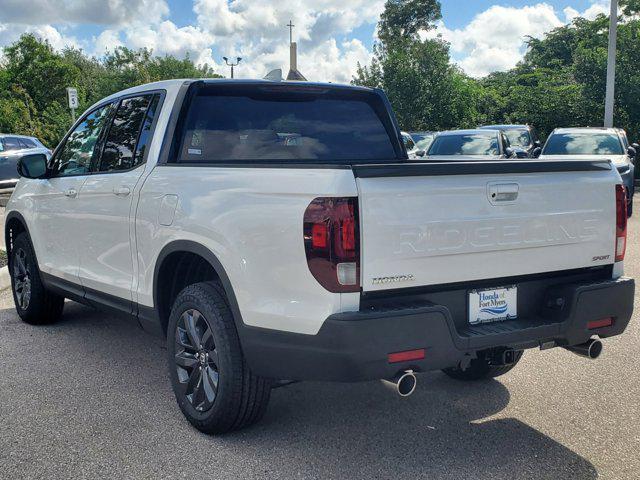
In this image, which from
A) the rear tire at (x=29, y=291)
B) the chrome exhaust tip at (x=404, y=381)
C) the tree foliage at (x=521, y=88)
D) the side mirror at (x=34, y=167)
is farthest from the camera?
the tree foliage at (x=521, y=88)

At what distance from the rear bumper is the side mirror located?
10.0 feet

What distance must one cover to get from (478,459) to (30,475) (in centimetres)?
218

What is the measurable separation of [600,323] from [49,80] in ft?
131

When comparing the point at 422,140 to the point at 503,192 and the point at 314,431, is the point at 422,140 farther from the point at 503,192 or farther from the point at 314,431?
the point at 503,192

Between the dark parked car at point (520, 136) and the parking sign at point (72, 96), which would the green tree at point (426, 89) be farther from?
the parking sign at point (72, 96)

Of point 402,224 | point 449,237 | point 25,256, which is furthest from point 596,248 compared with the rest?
point 25,256

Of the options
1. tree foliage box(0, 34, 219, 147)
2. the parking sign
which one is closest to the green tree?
tree foliage box(0, 34, 219, 147)

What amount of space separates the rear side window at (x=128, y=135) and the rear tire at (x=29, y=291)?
5.24ft

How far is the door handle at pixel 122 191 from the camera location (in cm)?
446

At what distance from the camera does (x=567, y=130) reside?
15.2 metres

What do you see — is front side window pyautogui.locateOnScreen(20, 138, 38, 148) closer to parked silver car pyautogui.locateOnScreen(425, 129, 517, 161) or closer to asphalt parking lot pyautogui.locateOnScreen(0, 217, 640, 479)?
parked silver car pyautogui.locateOnScreen(425, 129, 517, 161)

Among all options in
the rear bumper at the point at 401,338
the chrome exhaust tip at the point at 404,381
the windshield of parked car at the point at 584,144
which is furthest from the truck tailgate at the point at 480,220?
the windshield of parked car at the point at 584,144

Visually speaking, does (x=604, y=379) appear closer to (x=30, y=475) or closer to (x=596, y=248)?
(x=596, y=248)

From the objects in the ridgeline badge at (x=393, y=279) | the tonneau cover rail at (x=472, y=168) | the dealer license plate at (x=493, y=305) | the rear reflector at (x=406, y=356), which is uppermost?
the tonneau cover rail at (x=472, y=168)
